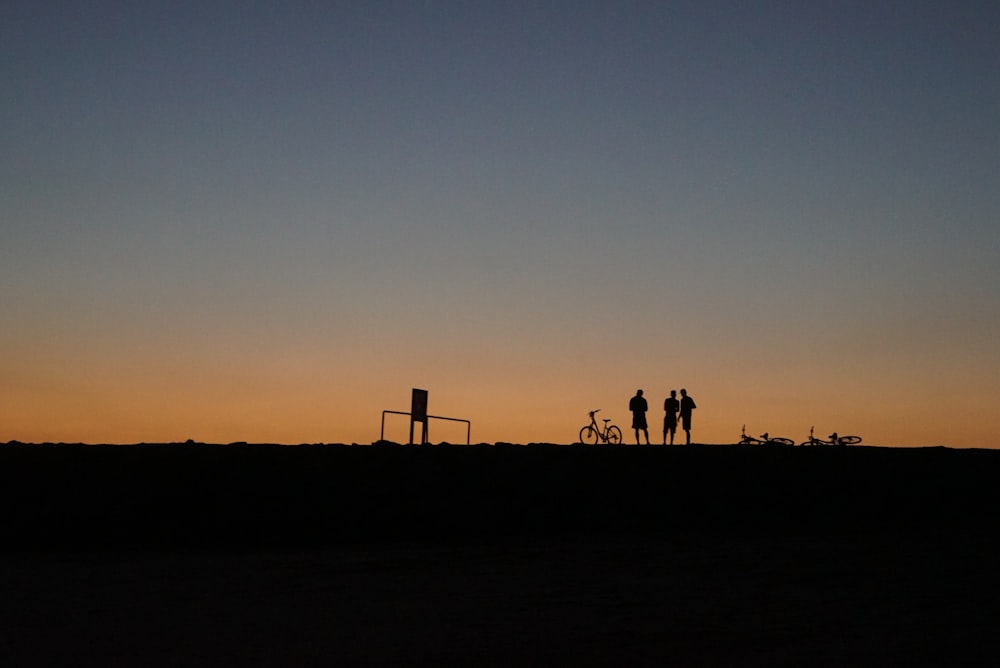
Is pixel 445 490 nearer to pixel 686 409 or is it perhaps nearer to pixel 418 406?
pixel 418 406

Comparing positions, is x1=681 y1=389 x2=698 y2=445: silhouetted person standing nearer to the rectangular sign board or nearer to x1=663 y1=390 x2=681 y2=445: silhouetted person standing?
x1=663 y1=390 x2=681 y2=445: silhouetted person standing

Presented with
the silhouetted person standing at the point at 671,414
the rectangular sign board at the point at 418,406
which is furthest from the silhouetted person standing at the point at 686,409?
the rectangular sign board at the point at 418,406

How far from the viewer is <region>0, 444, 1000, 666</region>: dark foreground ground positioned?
39.3 feet

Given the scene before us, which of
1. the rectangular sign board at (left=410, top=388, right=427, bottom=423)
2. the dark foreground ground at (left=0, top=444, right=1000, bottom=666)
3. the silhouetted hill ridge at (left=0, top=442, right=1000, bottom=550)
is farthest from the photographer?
the rectangular sign board at (left=410, top=388, right=427, bottom=423)

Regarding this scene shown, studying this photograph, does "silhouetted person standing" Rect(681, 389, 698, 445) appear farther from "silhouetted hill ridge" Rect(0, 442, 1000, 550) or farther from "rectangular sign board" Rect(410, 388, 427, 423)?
"rectangular sign board" Rect(410, 388, 427, 423)

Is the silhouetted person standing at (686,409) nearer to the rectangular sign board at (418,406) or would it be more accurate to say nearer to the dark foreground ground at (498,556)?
the dark foreground ground at (498,556)

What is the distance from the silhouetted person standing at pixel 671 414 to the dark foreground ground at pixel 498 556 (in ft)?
9.06

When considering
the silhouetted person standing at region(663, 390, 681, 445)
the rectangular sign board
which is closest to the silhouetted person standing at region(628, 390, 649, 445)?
the silhouetted person standing at region(663, 390, 681, 445)

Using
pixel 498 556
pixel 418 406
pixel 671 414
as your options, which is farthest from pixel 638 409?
pixel 498 556

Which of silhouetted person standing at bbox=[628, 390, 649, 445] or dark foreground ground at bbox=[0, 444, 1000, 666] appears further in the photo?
silhouetted person standing at bbox=[628, 390, 649, 445]

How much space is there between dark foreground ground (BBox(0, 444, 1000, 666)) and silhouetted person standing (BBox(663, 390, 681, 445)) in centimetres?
276

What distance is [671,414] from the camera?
2888 cm

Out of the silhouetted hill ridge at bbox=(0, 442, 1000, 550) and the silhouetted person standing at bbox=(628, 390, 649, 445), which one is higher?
the silhouetted person standing at bbox=(628, 390, 649, 445)

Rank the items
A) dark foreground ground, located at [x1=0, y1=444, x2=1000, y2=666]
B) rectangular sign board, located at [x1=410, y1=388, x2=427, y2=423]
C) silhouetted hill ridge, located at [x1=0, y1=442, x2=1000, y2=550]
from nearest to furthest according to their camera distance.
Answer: dark foreground ground, located at [x1=0, y1=444, x2=1000, y2=666] < silhouetted hill ridge, located at [x1=0, y1=442, x2=1000, y2=550] < rectangular sign board, located at [x1=410, y1=388, x2=427, y2=423]
